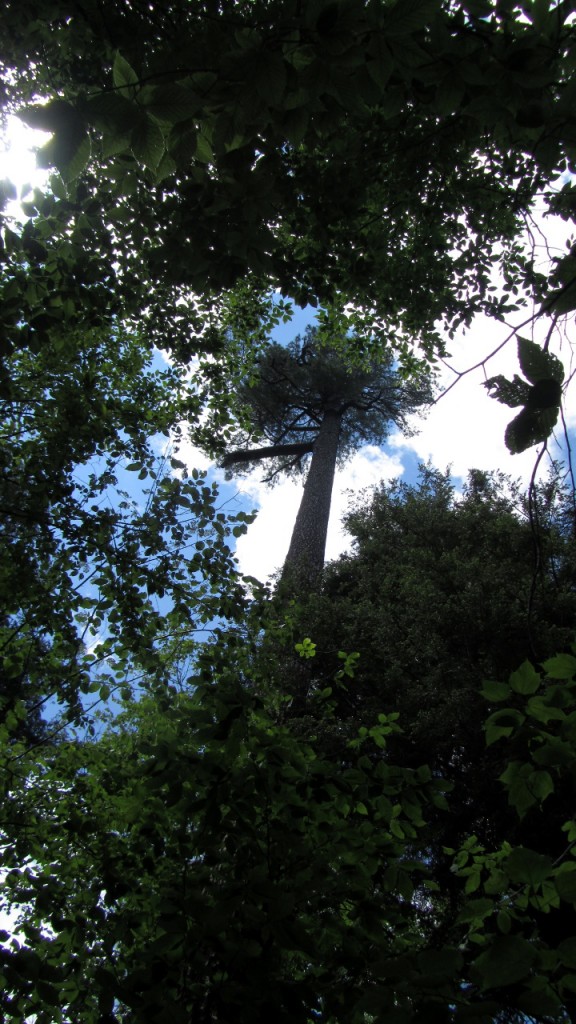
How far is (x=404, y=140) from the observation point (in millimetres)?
3570

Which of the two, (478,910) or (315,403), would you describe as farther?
(315,403)

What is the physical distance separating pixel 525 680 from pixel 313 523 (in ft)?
36.2

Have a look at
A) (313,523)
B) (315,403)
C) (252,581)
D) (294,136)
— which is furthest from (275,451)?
(294,136)

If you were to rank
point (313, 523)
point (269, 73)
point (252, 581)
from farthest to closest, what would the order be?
point (313, 523) → point (252, 581) → point (269, 73)

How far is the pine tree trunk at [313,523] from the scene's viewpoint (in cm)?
1075

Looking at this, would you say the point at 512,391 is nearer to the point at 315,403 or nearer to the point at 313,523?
the point at 313,523

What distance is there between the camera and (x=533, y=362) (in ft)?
3.98

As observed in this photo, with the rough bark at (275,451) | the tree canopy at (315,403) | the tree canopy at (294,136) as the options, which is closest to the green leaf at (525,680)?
the tree canopy at (294,136)

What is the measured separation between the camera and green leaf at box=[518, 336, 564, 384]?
3.97 ft

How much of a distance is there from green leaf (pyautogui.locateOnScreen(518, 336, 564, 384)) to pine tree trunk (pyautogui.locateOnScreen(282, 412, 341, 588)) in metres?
8.59

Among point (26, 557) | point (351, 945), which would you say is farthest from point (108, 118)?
point (26, 557)

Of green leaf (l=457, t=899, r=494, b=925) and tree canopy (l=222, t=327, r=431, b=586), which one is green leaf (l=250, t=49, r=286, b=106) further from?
tree canopy (l=222, t=327, r=431, b=586)

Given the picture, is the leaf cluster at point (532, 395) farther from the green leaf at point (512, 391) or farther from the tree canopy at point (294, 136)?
the tree canopy at point (294, 136)

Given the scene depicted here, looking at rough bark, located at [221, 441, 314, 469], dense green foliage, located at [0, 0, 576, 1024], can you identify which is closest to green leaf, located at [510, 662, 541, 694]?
dense green foliage, located at [0, 0, 576, 1024]
